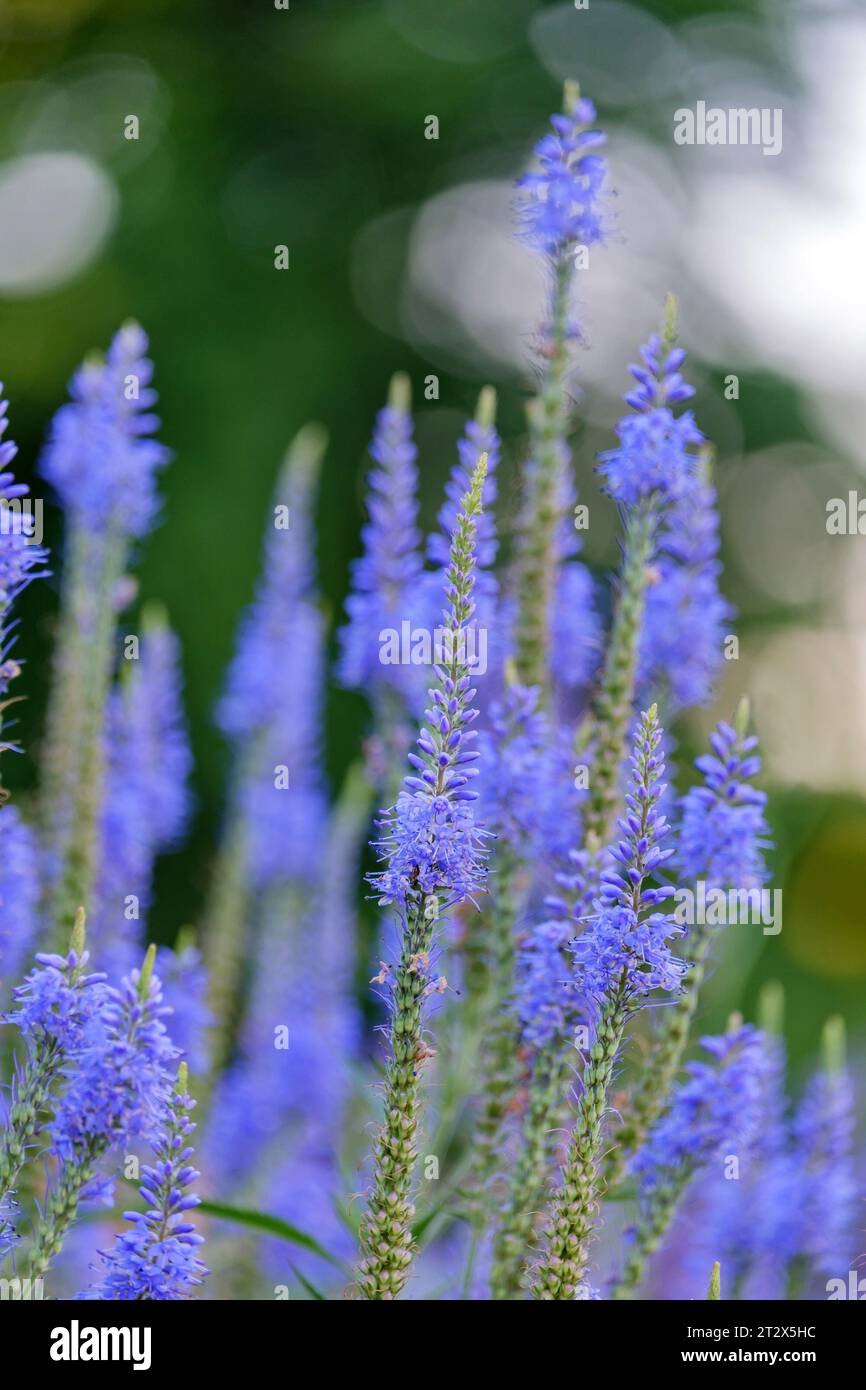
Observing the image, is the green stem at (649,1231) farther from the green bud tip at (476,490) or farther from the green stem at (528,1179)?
the green bud tip at (476,490)

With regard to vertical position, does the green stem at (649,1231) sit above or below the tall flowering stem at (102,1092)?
below

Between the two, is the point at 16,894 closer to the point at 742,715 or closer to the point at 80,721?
the point at 80,721

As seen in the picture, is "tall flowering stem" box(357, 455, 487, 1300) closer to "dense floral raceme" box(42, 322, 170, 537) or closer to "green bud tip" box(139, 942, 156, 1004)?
"green bud tip" box(139, 942, 156, 1004)

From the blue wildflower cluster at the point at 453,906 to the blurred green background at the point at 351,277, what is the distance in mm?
6447

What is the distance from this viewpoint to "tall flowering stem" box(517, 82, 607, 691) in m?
3.28

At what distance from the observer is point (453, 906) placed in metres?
2.97

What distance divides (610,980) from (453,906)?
2.06 feet

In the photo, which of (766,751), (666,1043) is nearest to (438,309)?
(766,751)

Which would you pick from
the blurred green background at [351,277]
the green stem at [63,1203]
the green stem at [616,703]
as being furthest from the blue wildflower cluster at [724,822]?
the blurred green background at [351,277]

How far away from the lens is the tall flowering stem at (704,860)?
279cm

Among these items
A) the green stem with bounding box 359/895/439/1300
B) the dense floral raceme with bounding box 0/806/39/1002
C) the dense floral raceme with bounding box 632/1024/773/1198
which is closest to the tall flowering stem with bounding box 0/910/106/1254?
the dense floral raceme with bounding box 0/806/39/1002

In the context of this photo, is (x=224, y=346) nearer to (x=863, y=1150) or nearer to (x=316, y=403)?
(x=316, y=403)

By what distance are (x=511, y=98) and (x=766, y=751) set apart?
958 cm
